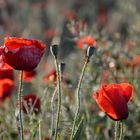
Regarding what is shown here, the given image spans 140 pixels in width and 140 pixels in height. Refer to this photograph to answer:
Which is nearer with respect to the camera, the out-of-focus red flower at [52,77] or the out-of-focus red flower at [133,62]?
the out-of-focus red flower at [52,77]

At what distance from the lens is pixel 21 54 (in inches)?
69.6

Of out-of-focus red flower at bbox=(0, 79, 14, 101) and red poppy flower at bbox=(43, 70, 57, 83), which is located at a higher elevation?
red poppy flower at bbox=(43, 70, 57, 83)

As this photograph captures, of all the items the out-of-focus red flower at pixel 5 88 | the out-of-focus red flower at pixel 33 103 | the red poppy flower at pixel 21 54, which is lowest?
the out-of-focus red flower at pixel 33 103

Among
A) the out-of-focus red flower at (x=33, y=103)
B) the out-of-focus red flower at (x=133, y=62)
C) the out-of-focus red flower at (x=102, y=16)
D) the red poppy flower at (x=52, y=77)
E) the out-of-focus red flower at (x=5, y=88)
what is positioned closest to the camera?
the out-of-focus red flower at (x=33, y=103)

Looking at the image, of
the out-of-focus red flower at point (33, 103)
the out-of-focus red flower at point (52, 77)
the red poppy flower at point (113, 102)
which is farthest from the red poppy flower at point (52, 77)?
the red poppy flower at point (113, 102)

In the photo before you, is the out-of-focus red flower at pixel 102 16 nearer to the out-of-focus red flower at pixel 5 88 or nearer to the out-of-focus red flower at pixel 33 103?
the out-of-focus red flower at pixel 5 88

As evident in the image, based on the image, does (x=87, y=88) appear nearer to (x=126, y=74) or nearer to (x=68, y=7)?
(x=126, y=74)

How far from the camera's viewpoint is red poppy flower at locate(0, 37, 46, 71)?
1758mm

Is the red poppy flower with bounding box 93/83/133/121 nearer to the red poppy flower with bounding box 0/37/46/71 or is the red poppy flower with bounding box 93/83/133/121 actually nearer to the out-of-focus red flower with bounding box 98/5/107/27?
the red poppy flower with bounding box 0/37/46/71

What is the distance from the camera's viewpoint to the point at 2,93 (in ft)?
8.95

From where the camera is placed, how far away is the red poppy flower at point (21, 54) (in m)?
1.76

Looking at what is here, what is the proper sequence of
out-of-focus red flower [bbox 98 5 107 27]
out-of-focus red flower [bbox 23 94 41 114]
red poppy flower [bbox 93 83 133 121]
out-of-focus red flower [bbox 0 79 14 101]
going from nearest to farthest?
red poppy flower [bbox 93 83 133 121], out-of-focus red flower [bbox 23 94 41 114], out-of-focus red flower [bbox 0 79 14 101], out-of-focus red flower [bbox 98 5 107 27]

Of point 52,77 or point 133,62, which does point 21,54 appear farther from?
point 133,62

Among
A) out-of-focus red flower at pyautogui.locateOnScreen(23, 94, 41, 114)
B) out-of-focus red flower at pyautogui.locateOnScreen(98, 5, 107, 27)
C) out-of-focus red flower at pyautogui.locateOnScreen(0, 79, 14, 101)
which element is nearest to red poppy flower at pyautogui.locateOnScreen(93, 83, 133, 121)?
out-of-focus red flower at pyautogui.locateOnScreen(23, 94, 41, 114)
